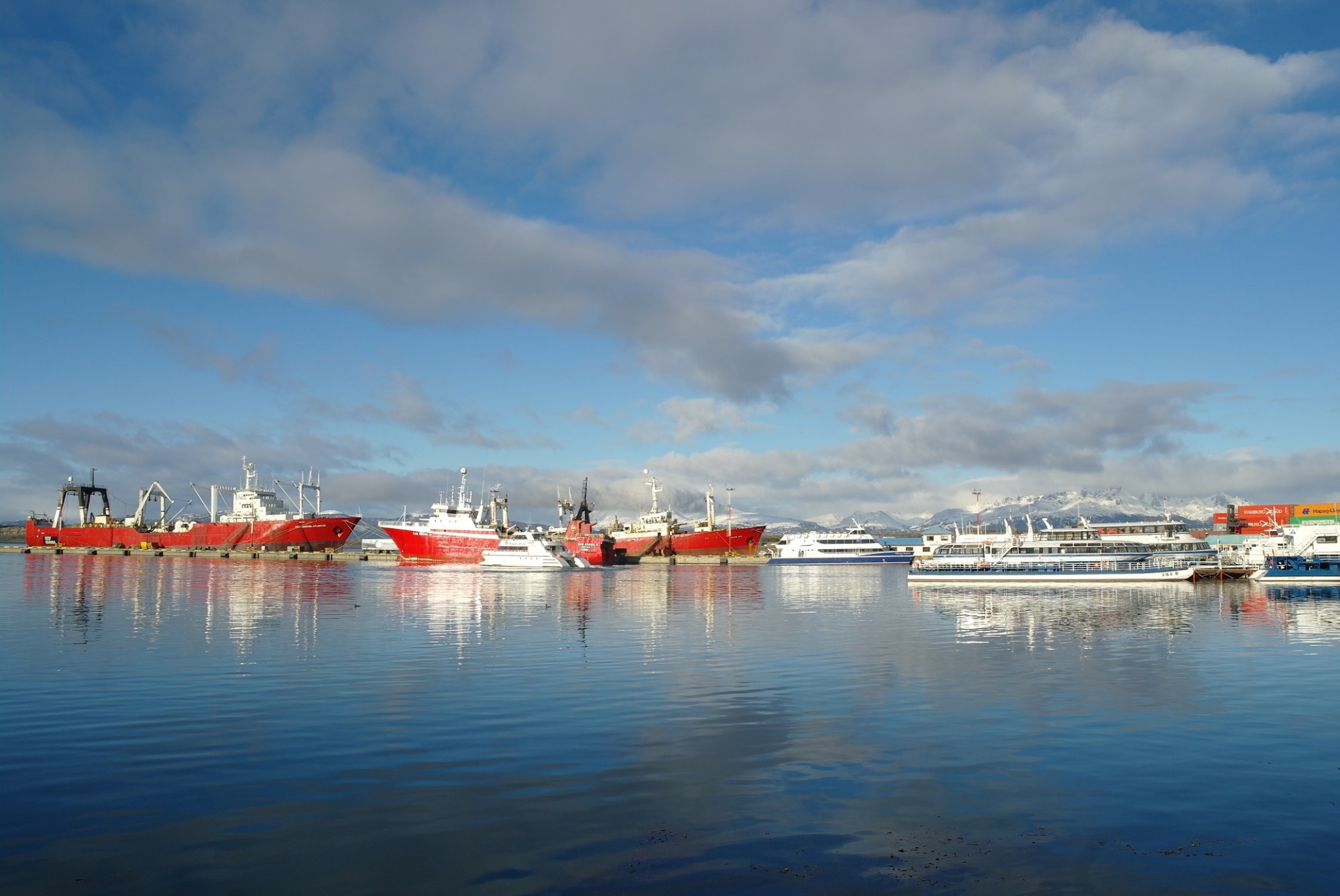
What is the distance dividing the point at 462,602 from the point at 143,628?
23.3 m

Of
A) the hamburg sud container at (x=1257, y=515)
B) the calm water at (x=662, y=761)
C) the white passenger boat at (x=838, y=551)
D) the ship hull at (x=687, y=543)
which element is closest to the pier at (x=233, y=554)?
the ship hull at (x=687, y=543)

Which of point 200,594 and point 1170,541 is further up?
point 1170,541

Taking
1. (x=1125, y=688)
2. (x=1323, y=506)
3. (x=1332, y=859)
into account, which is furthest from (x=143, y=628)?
(x=1323, y=506)

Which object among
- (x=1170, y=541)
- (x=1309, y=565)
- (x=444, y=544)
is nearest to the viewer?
(x=1309, y=565)

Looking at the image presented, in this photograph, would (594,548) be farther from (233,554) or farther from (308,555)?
(233,554)

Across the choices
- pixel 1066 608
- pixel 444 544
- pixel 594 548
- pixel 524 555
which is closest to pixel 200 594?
pixel 524 555

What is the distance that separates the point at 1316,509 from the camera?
582 feet

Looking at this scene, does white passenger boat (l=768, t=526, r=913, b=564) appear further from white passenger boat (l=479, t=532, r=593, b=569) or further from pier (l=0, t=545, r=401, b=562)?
pier (l=0, t=545, r=401, b=562)

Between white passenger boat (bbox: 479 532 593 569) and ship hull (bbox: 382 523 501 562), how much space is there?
21.0ft

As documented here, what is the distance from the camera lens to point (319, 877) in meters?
12.3

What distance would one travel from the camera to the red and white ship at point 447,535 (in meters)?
123

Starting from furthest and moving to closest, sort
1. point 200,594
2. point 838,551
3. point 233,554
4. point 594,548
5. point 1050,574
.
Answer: point 838,551 → point 233,554 → point 594,548 → point 1050,574 → point 200,594

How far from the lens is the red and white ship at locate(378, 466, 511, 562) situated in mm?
122812

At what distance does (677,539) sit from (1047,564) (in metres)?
80.6
